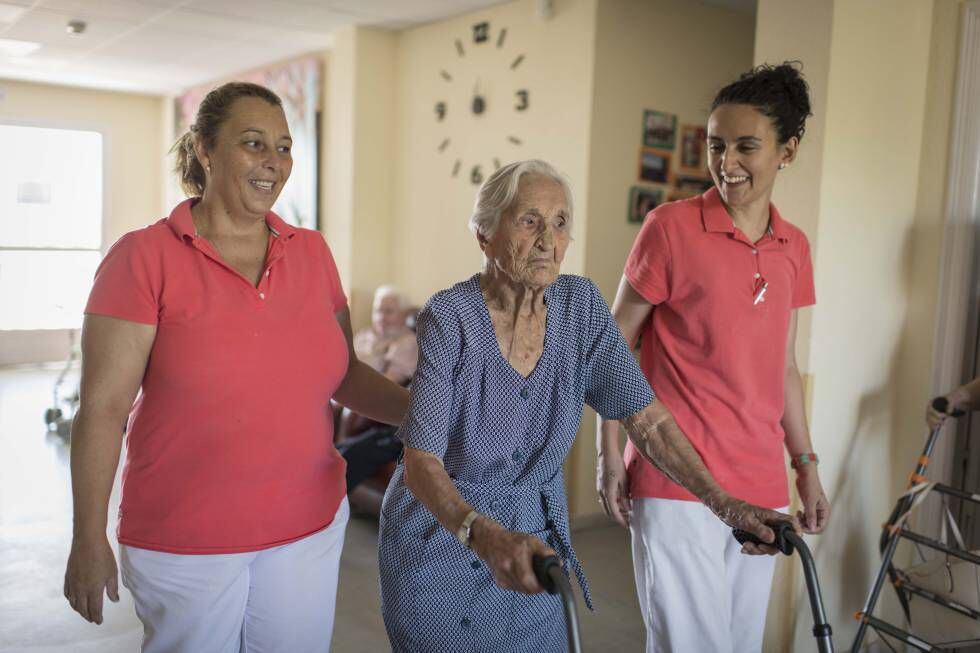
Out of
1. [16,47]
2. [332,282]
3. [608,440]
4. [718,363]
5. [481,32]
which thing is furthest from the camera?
[16,47]

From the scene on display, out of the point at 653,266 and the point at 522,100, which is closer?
the point at 653,266

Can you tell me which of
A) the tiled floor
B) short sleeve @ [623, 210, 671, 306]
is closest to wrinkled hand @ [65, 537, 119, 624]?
short sleeve @ [623, 210, 671, 306]

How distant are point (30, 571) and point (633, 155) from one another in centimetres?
336

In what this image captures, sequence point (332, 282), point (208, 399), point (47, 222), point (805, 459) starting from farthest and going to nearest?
point (47, 222) < point (805, 459) < point (332, 282) < point (208, 399)

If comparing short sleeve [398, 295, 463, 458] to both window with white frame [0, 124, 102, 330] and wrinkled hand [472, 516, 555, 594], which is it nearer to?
wrinkled hand [472, 516, 555, 594]

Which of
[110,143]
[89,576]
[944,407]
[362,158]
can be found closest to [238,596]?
[89,576]

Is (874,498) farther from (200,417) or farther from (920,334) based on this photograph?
(200,417)

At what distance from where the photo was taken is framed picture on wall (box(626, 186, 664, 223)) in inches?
179

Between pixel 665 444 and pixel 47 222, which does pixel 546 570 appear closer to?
pixel 665 444

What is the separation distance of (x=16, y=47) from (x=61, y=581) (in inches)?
197

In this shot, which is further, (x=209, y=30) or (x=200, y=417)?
(x=209, y=30)

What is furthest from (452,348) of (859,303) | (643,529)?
(859,303)

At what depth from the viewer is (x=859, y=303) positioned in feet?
9.68

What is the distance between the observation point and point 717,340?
6.23 ft
